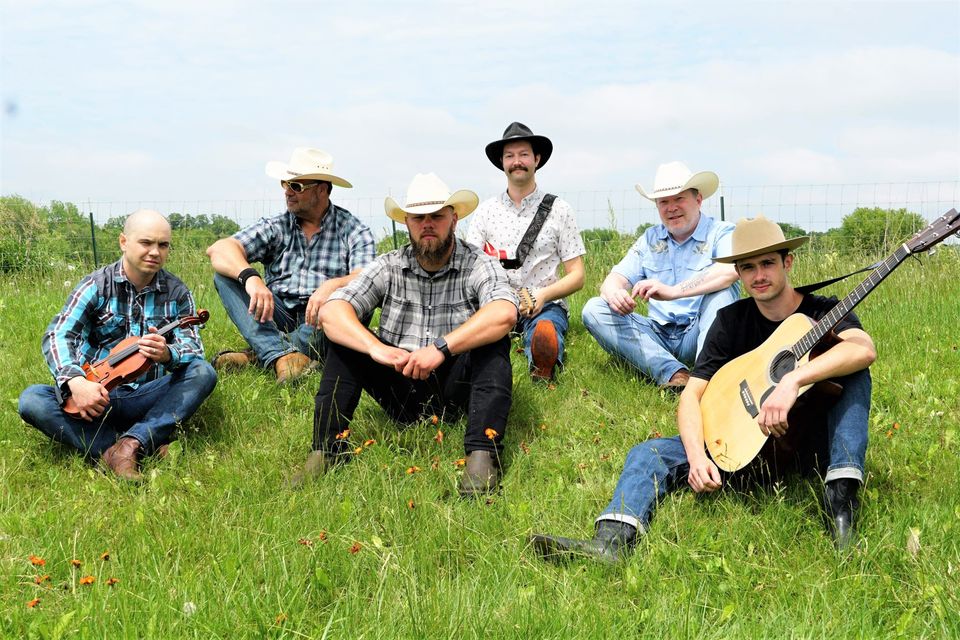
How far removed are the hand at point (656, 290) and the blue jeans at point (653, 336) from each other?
22 centimetres

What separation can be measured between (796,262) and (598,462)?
6.80 meters

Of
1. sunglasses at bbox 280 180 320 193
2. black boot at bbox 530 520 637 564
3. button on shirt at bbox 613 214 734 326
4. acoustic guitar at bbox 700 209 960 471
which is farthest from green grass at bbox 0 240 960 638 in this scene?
sunglasses at bbox 280 180 320 193

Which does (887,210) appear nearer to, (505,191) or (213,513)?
(505,191)

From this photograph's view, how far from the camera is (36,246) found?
13859mm

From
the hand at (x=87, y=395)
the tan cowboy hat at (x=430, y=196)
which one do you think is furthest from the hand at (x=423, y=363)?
the hand at (x=87, y=395)

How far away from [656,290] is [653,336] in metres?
0.39

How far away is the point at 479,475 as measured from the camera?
460 cm

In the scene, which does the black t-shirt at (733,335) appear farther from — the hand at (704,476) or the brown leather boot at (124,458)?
the brown leather boot at (124,458)

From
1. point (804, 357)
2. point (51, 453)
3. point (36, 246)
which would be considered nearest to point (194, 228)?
point (36, 246)

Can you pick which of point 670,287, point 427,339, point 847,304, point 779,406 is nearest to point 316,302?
point 427,339

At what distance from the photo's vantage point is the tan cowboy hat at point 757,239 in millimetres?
4215

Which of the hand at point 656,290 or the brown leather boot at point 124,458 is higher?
the hand at point 656,290

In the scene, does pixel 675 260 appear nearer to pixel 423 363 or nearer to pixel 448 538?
pixel 423 363

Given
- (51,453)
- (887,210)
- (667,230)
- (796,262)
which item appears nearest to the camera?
(51,453)
